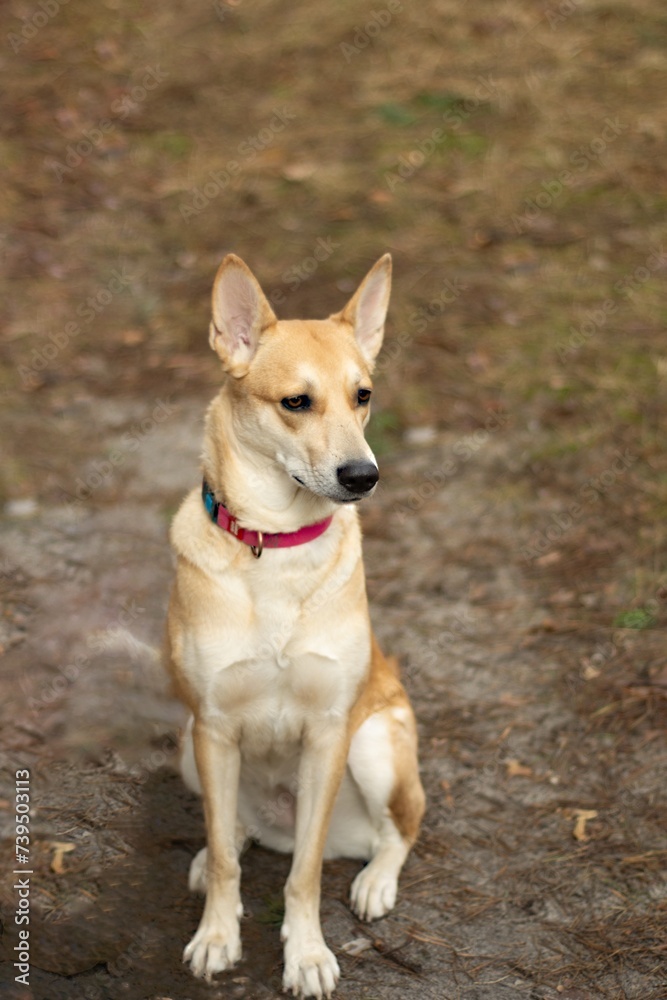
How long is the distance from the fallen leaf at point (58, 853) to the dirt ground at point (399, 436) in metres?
0.02

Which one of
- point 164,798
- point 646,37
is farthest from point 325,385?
point 646,37

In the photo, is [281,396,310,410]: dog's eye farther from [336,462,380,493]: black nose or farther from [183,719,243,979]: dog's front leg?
[183,719,243,979]: dog's front leg

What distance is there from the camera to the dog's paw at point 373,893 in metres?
3.86

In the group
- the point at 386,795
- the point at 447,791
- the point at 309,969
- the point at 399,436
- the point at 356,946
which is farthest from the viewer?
the point at 399,436

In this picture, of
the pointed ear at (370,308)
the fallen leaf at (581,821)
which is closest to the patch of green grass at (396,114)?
the pointed ear at (370,308)

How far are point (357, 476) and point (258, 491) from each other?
420mm

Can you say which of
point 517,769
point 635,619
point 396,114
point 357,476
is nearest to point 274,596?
point 357,476

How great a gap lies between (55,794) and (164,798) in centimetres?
44

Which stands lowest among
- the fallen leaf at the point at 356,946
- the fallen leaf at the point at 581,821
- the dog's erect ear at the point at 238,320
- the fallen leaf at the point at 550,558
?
the fallen leaf at the point at 550,558

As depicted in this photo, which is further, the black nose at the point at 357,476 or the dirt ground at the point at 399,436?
the dirt ground at the point at 399,436

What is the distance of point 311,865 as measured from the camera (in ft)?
11.7

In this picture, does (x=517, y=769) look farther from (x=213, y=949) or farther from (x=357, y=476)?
(x=357, y=476)

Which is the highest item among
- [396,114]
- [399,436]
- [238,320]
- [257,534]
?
[238,320]

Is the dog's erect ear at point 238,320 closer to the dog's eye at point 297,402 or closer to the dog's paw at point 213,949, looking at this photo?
the dog's eye at point 297,402
